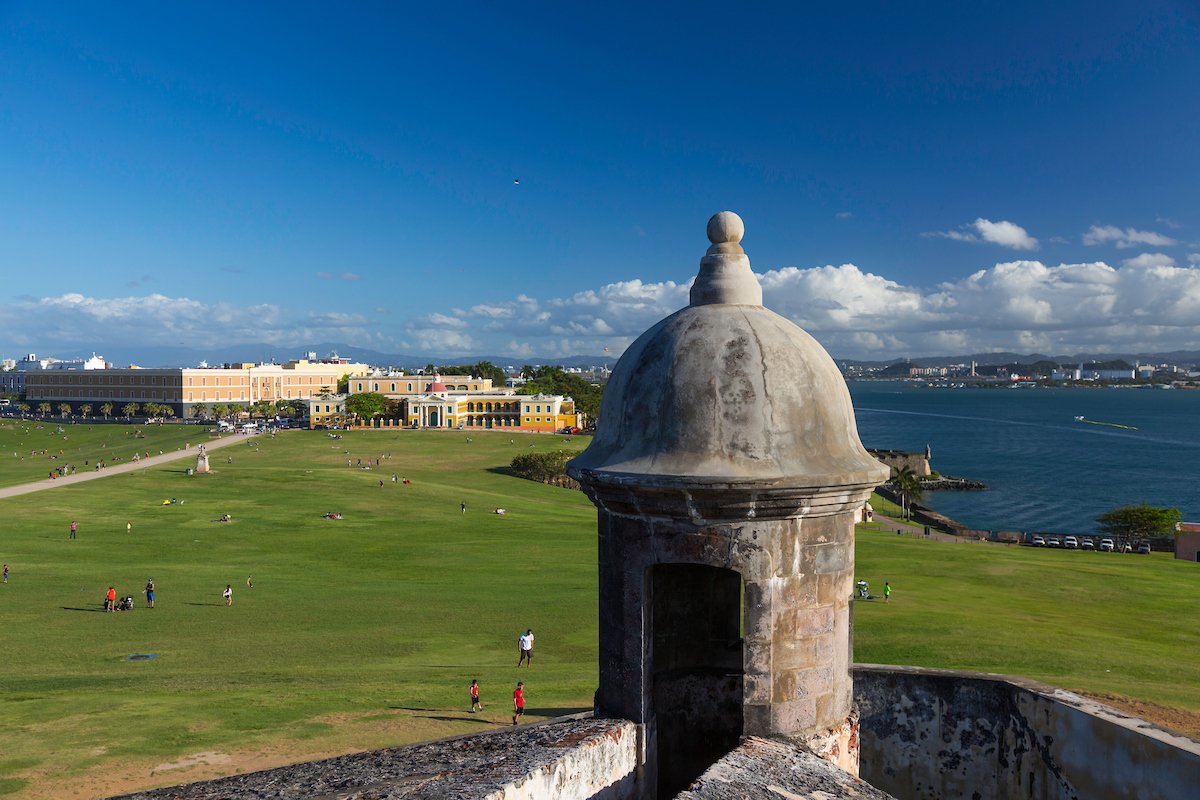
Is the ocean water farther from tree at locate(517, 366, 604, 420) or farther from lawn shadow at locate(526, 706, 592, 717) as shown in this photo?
lawn shadow at locate(526, 706, 592, 717)

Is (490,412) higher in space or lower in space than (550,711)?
higher

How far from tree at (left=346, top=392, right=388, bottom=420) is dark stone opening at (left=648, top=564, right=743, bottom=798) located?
387ft

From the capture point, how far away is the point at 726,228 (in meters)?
7.26

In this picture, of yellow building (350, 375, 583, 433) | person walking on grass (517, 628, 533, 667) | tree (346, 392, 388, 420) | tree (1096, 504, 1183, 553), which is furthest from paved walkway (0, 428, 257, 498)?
tree (1096, 504, 1183, 553)

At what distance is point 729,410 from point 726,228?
1703 mm

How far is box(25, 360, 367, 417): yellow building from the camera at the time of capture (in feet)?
491

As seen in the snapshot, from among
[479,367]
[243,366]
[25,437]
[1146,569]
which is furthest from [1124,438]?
[25,437]

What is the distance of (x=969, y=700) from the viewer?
374 inches

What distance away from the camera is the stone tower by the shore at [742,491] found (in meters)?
6.42

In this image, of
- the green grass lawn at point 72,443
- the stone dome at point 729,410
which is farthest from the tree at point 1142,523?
the green grass lawn at point 72,443

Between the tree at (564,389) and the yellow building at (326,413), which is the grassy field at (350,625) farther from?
the tree at (564,389)

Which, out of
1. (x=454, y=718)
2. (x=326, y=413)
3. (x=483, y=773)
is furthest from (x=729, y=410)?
(x=326, y=413)

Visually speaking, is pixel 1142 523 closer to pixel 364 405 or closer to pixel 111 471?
pixel 111 471

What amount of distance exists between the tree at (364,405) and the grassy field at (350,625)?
2773 inches
